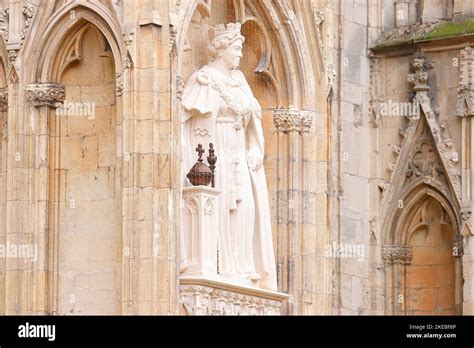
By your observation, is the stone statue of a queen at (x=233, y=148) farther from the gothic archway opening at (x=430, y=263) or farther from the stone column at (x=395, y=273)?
the gothic archway opening at (x=430, y=263)

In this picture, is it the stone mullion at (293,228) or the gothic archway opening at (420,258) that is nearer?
the stone mullion at (293,228)

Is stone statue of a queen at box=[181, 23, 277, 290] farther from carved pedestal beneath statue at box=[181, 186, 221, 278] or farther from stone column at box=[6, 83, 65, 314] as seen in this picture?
stone column at box=[6, 83, 65, 314]

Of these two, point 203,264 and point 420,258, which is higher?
point 420,258

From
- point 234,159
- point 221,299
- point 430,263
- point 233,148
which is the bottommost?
point 221,299

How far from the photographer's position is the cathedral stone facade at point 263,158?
125ft

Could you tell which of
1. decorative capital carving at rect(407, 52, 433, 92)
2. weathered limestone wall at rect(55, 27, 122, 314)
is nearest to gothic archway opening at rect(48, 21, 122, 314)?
weathered limestone wall at rect(55, 27, 122, 314)

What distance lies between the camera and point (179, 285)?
38.3m

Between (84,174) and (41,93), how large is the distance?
0.99 meters

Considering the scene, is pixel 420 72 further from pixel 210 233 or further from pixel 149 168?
pixel 149 168

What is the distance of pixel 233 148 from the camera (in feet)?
130

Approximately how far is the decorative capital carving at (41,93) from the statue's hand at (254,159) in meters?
2.50

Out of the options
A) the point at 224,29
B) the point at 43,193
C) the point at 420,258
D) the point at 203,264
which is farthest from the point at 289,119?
the point at 43,193

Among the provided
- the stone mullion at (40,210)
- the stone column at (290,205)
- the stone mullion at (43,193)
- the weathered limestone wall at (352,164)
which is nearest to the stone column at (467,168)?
Answer: the weathered limestone wall at (352,164)

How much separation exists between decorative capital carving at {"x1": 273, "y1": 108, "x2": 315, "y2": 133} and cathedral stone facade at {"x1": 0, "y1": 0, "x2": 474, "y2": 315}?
0.03 meters
